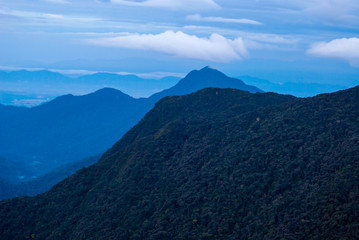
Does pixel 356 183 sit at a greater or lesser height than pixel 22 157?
greater

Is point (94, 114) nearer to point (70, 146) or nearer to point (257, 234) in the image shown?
point (70, 146)

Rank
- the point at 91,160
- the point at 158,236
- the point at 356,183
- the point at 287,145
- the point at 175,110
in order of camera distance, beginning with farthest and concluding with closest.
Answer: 1. the point at 91,160
2. the point at 175,110
3. the point at 287,145
4. the point at 158,236
5. the point at 356,183

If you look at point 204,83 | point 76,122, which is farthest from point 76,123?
point 204,83

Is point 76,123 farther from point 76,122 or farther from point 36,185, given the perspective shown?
point 36,185

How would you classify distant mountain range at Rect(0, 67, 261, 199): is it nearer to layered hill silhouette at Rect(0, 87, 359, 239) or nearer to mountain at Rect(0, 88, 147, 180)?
mountain at Rect(0, 88, 147, 180)

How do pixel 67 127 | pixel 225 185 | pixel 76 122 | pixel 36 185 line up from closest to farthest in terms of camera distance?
pixel 225 185 → pixel 36 185 → pixel 67 127 → pixel 76 122

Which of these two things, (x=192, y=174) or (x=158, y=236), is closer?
(x=158, y=236)

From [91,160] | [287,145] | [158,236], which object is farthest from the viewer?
[91,160]

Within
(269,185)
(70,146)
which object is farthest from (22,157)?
(269,185)
